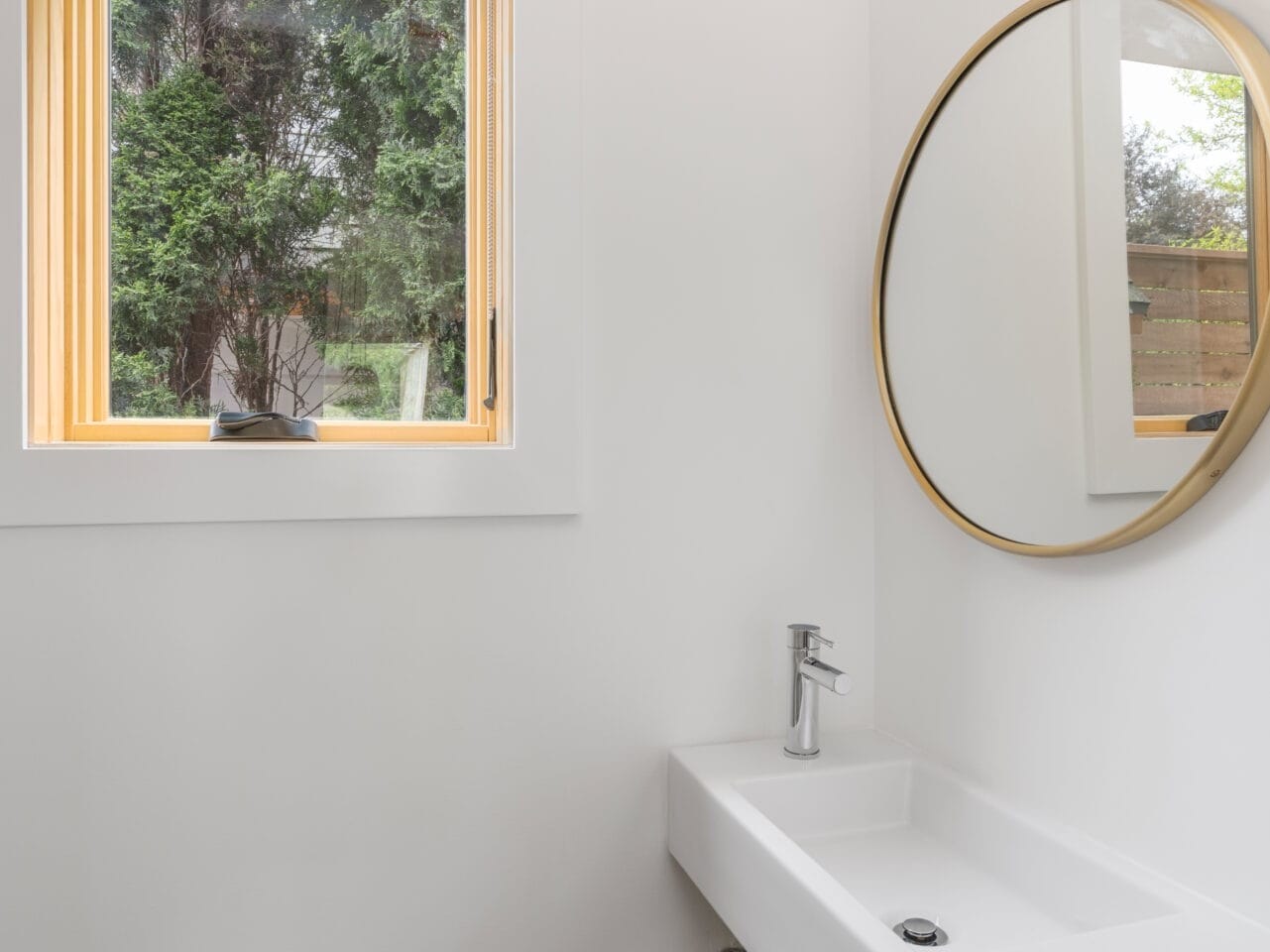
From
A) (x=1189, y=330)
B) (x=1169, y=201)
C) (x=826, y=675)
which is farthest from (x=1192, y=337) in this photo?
(x=826, y=675)

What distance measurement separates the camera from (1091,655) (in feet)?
3.15

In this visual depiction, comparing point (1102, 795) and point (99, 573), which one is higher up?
point (99, 573)

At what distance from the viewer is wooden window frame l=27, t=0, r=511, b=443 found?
1.12 m

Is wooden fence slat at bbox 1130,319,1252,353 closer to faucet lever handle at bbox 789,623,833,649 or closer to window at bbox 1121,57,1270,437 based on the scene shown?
window at bbox 1121,57,1270,437

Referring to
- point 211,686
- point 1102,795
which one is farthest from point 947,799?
point 211,686

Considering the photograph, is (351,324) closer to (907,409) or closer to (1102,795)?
(907,409)

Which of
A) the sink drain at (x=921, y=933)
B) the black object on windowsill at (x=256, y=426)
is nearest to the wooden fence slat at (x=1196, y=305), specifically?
the sink drain at (x=921, y=933)

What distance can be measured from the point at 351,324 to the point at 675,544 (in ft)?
1.85

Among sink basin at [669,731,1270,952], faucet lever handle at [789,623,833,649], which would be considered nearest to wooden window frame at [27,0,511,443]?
faucet lever handle at [789,623,833,649]

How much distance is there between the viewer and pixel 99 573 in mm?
1077

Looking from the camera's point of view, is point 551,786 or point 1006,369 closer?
point 1006,369

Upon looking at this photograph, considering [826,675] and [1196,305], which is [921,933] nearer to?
[826,675]

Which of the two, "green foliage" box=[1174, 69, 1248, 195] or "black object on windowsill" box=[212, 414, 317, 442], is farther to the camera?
"black object on windowsill" box=[212, 414, 317, 442]

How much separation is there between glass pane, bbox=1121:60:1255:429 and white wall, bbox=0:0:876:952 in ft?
1.68
